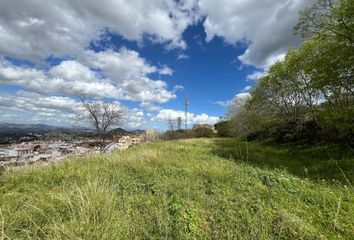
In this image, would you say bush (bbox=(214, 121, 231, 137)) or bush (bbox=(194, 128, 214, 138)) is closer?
bush (bbox=(194, 128, 214, 138))

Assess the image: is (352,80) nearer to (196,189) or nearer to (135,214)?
(196,189)

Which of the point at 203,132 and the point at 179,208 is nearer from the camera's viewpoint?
the point at 179,208

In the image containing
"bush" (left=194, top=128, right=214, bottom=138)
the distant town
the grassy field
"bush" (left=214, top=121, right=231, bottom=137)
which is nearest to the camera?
the grassy field

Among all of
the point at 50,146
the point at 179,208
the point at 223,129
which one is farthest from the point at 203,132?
the point at 179,208

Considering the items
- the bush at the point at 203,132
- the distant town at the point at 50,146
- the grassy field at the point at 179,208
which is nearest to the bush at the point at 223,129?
the bush at the point at 203,132

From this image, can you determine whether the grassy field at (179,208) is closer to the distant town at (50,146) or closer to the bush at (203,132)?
the distant town at (50,146)

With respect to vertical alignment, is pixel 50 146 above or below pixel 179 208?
above

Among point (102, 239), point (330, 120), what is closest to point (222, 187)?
point (102, 239)

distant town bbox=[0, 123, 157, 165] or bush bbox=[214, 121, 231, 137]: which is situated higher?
bush bbox=[214, 121, 231, 137]

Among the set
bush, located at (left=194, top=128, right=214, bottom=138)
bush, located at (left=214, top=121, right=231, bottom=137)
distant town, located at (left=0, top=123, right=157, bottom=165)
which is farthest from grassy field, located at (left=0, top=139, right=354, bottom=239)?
bush, located at (left=214, top=121, right=231, bottom=137)

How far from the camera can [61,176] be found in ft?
19.8

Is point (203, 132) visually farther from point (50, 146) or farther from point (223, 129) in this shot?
point (50, 146)

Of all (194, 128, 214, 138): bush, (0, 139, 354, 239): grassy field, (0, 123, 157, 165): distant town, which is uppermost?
(194, 128, 214, 138): bush

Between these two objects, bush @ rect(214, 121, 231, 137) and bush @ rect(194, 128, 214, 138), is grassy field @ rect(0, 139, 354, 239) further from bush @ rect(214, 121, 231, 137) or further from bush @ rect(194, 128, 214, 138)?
bush @ rect(214, 121, 231, 137)
